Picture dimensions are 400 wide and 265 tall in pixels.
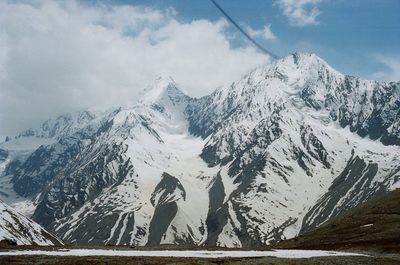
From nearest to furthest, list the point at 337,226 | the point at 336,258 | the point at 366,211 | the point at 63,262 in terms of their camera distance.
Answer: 1. the point at 63,262
2. the point at 336,258
3. the point at 337,226
4. the point at 366,211

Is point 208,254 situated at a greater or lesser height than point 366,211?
lesser

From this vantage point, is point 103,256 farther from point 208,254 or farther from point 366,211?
point 366,211

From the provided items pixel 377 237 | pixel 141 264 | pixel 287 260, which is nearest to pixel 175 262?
pixel 141 264

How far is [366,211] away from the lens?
180 m

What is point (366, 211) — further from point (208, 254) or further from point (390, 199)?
point (208, 254)

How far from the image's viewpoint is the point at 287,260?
213ft

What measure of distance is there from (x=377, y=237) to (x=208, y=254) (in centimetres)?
5619

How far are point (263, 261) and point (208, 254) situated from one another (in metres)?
9.71

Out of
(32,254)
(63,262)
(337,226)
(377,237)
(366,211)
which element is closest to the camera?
(63,262)

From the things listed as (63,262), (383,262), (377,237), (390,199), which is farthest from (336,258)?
(390,199)

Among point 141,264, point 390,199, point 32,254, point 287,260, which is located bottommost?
point 32,254

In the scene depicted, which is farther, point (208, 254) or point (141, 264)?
point (208, 254)

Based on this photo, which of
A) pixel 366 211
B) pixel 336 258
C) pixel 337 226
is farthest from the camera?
pixel 366 211

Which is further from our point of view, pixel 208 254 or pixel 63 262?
pixel 208 254
